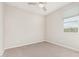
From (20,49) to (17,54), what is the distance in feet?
0.33

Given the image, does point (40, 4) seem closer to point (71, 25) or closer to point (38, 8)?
point (38, 8)

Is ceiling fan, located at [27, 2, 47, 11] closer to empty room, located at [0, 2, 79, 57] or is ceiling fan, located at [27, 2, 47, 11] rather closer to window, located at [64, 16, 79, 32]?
empty room, located at [0, 2, 79, 57]

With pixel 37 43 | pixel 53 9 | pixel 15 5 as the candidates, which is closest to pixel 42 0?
pixel 53 9

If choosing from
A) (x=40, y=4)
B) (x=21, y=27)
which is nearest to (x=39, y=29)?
(x=21, y=27)

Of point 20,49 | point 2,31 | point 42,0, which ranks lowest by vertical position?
point 20,49

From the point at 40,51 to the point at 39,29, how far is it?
0.40 m

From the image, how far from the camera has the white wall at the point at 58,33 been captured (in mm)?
→ 1567

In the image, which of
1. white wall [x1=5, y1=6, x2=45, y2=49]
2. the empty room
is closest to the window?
the empty room

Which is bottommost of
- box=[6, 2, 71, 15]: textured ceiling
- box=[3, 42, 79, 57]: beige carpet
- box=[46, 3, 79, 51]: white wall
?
box=[3, 42, 79, 57]: beige carpet

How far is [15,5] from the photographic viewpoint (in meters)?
1.53

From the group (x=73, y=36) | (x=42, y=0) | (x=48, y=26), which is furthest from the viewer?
(x=48, y=26)

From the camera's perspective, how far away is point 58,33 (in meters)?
1.69

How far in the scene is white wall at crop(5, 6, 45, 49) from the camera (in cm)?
154

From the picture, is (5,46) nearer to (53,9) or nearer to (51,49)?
(51,49)
